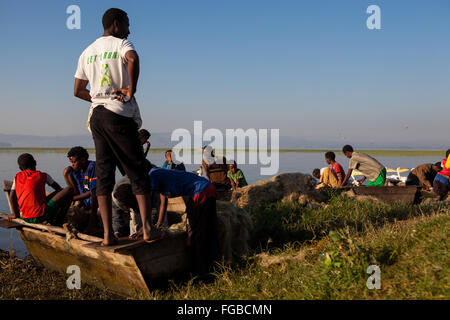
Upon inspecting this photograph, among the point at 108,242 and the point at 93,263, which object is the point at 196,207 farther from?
the point at 93,263

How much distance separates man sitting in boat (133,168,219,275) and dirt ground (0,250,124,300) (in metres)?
1.01

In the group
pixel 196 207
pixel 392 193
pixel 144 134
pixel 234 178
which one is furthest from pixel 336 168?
pixel 196 207

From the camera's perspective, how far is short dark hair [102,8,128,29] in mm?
3752

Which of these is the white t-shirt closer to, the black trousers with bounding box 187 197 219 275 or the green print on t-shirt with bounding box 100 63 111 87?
the green print on t-shirt with bounding box 100 63 111 87

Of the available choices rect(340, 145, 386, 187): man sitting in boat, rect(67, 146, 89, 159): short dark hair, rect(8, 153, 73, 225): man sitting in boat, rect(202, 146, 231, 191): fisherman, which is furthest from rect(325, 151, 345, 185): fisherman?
rect(8, 153, 73, 225): man sitting in boat

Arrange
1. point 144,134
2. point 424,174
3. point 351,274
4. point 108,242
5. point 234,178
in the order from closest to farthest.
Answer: point 351,274, point 108,242, point 144,134, point 234,178, point 424,174

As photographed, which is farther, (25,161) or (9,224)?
(9,224)

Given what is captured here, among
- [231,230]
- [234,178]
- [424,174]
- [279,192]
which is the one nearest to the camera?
[231,230]

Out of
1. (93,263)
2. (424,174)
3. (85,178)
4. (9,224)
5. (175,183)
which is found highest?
(175,183)

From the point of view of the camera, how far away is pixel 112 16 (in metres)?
3.75

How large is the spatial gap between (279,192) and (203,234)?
3.65 m
